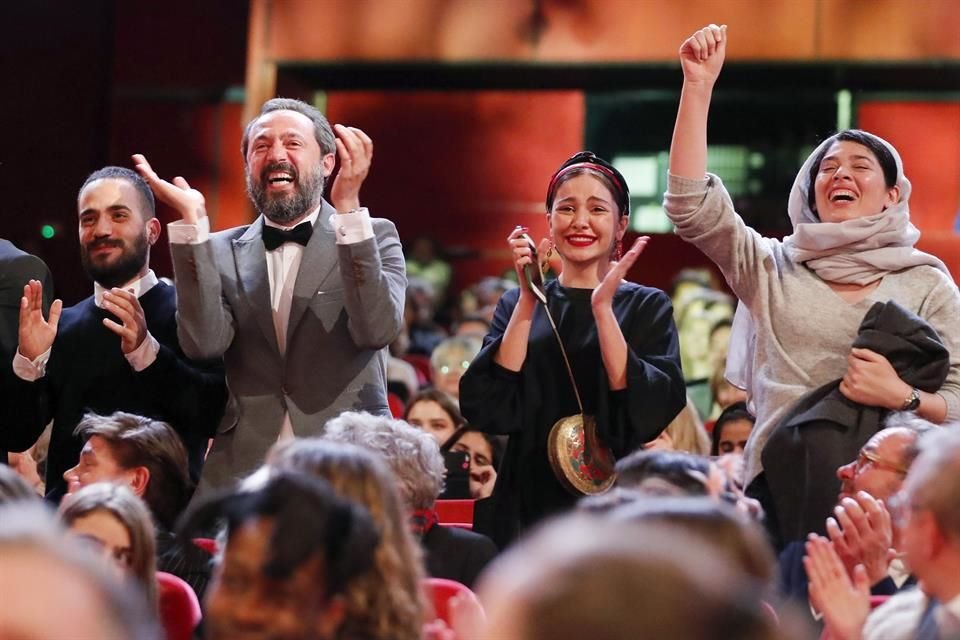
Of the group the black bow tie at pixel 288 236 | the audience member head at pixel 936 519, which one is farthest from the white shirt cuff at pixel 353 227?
the audience member head at pixel 936 519

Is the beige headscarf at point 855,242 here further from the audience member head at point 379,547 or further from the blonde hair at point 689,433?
the audience member head at point 379,547

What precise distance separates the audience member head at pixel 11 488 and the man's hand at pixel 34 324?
1123 mm

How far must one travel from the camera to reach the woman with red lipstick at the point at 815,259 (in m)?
3.25

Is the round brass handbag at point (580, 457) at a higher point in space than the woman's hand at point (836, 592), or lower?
higher

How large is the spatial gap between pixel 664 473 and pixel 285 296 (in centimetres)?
121

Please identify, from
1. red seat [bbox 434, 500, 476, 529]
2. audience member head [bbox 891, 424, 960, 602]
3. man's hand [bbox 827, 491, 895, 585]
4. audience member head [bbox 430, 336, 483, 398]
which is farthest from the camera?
audience member head [bbox 430, 336, 483, 398]

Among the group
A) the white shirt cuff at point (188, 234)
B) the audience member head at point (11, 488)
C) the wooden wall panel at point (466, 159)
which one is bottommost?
the audience member head at point (11, 488)

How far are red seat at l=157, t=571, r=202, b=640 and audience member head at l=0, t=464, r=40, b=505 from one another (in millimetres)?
375

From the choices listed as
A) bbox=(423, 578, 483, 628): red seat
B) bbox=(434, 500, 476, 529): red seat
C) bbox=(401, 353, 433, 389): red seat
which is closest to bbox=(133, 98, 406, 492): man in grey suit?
bbox=(434, 500, 476, 529): red seat

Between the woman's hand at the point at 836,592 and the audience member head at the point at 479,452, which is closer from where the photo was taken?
the woman's hand at the point at 836,592

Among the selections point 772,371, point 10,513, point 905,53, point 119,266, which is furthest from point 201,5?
point 10,513

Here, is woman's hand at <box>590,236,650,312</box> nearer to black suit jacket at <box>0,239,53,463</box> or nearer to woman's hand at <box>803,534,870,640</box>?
woman's hand at <box>803,534,870,640</box>

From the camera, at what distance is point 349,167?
3.18 meters

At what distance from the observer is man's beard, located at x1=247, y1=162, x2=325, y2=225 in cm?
336
